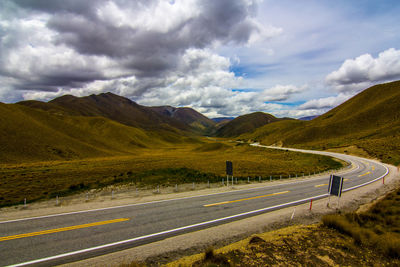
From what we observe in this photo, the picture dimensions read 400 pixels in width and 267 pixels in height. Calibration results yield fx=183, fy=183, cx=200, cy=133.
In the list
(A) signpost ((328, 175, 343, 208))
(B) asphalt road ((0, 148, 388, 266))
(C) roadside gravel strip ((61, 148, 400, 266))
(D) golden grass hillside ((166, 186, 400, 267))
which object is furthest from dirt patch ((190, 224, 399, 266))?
(A) signpost ((328, 175, 343, 208))

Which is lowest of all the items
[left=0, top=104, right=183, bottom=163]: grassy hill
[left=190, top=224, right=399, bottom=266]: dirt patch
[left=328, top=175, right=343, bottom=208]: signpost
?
[left=0, top=104, right=183, bottom=163]: grassy hill

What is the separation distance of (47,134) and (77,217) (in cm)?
9721

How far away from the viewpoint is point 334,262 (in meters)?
7.43

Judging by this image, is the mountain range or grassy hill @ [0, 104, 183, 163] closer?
grassy hill @ [0, 104, 183, 163]

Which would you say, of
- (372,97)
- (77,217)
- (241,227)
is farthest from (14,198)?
(372,97)

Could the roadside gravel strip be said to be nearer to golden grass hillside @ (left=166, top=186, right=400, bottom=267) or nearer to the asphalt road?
the asphalt road

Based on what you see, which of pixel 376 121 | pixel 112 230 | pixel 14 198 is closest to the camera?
pixel 112 230

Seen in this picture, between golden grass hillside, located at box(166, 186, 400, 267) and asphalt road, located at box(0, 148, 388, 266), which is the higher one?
golden grass hillside, located at box(166, 186, 400, 267)

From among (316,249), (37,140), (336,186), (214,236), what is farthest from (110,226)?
(37,140)

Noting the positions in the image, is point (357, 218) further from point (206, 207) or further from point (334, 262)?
point (206, 207)

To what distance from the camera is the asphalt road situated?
8.84m

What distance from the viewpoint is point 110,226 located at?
1165 centimetres

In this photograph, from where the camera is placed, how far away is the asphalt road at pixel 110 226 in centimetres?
884

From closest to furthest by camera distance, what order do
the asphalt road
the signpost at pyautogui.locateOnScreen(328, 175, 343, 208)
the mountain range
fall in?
1. the asphalt road
2. the signpost at pyautogui.locateOnScreen(328, 175, 343, 208)
3. the mountain range
